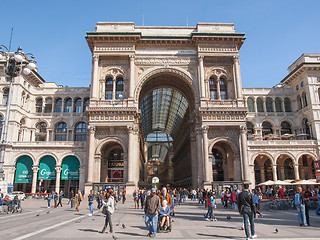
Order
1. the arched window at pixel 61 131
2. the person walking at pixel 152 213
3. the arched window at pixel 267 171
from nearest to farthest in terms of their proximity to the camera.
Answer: the person walking at pixel 152 213, the arched window at pixel 267 171, the arched window at pixel 61 131

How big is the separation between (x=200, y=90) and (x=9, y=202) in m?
28.2

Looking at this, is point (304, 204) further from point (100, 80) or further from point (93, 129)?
point (100, 80)

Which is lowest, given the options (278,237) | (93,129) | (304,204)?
(278,237)

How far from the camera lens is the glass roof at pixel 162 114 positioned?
207 feet

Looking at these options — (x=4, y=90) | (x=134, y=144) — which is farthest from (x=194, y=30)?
(x=4, y=90)

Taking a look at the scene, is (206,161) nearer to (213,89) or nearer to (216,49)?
(213,89)

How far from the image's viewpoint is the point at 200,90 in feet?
134

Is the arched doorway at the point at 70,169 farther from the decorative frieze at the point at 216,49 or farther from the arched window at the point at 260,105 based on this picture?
the arched window at the point at 260,105

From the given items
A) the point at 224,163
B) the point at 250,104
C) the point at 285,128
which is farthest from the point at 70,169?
the point at 285,128

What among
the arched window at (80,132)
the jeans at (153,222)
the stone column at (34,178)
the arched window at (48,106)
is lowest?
the jeans at (153,222)

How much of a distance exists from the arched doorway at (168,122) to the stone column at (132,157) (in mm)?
8345

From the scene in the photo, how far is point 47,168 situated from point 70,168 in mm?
3554

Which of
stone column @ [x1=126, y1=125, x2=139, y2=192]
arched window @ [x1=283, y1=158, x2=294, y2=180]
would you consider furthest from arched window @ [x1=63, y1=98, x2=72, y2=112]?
arched window @ [x1=283, y1=158, x2=294, y2=180]

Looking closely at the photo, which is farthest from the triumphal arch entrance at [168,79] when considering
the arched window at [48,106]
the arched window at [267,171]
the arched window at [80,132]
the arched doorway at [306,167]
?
the arched window at [48,106]
